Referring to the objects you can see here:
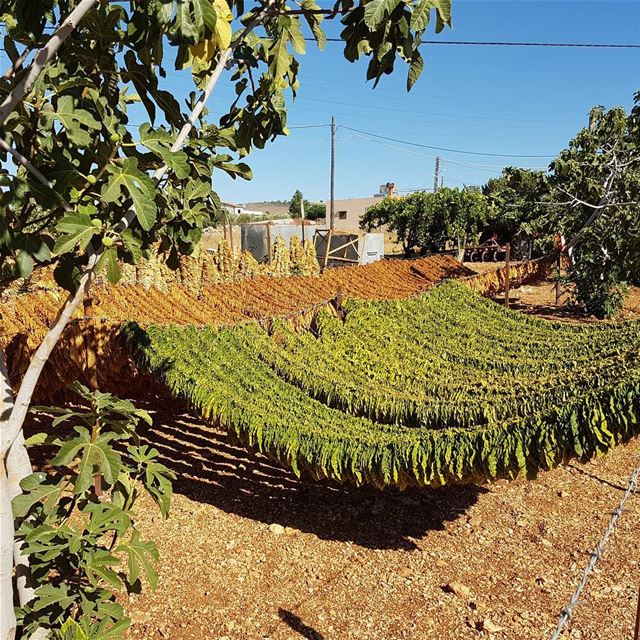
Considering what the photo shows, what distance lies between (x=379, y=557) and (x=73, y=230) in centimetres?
266

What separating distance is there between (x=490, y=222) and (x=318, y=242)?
350 inches

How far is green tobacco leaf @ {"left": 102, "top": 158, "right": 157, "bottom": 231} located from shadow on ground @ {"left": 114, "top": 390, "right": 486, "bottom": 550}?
226 centimetres

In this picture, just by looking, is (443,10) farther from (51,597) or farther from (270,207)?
(270,207)

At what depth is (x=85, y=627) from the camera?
1.62 metres

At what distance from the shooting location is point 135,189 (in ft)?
4.81

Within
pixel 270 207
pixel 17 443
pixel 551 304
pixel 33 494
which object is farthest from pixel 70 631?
pixel 270 207

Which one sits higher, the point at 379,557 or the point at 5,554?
the point at 5,554

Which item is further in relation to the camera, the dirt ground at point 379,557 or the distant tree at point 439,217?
the distant tree at point 439,217

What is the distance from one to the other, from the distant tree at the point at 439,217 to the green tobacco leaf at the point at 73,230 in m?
22.5

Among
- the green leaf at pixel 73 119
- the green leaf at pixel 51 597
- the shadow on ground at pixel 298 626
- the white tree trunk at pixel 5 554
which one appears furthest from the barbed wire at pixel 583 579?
the green leaf at pixel 73 119

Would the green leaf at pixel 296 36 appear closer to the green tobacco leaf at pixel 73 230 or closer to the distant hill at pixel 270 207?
the green tobacco leaf at pixel 73 230

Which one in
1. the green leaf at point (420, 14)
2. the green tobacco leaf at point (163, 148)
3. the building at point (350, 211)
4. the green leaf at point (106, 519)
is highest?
the building at point (350, 211)

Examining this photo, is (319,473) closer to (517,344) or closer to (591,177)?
(517,344)

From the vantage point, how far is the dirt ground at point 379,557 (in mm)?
2602
